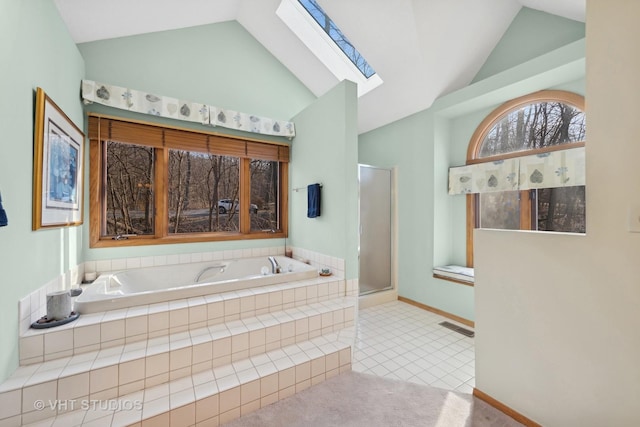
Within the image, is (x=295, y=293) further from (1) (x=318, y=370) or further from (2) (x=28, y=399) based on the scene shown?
(2) (x=28, y=399)

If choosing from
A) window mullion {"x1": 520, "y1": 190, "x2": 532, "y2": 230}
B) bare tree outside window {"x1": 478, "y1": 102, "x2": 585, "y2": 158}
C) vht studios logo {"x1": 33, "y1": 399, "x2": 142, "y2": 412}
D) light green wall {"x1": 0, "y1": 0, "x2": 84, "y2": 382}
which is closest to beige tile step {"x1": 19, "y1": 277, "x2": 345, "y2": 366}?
light green wall {"x1": 0, "y1": 0, "x2": 84, "y2": 382}

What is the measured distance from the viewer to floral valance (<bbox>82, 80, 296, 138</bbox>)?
2.60m

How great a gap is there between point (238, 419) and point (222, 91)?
3290mm

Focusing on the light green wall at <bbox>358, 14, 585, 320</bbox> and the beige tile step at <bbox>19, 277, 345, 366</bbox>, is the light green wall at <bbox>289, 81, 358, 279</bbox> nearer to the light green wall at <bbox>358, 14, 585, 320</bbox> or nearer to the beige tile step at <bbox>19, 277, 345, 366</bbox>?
the beige tile step at <bbox>19, 277, 345, 366</bbox>

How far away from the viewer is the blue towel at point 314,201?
3.05 m

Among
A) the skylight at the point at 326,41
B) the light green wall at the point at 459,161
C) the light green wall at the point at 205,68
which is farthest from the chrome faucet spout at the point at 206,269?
the light green wall at the point at 459,161

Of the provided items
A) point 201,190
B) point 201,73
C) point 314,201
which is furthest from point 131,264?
point 201,73

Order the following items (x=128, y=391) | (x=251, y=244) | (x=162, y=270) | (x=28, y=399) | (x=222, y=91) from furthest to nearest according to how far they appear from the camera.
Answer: (x=251, y=244), (x=222, y=91), (x=162, y=270), (x=128, y=391), (x=28, y=399)

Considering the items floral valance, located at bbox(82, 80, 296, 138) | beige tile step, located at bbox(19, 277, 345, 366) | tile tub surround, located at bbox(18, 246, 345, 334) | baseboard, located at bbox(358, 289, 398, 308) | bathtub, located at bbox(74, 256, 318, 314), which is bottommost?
baseboard, located at bbox(358, 289, 398, 308)

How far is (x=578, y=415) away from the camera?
1.37m

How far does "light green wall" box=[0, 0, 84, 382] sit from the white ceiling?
0.60 meters

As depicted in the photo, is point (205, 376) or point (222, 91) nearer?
point (205, 376)

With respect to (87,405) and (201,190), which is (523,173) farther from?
(87,405)

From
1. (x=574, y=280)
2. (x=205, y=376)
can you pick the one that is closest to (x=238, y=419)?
(x=205, y=376)
